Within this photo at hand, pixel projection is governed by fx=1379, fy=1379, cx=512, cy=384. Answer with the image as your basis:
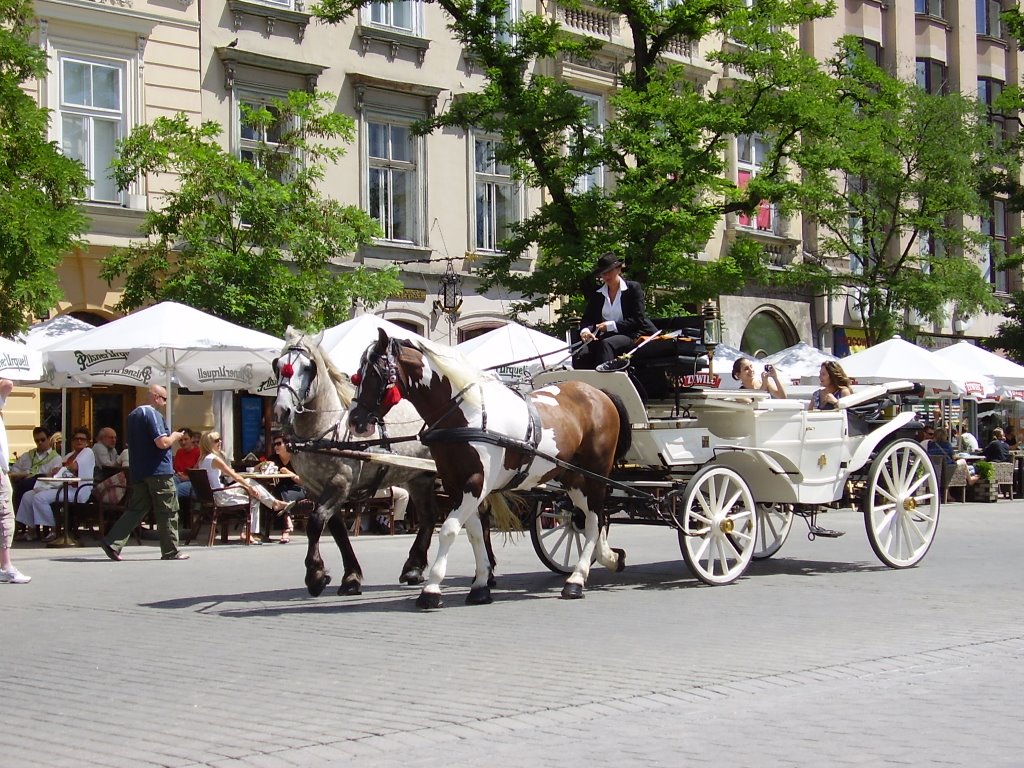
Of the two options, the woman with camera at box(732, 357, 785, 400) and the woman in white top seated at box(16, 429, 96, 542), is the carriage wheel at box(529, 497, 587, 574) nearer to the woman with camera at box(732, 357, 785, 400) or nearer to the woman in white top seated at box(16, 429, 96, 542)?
the woman with camera at box(732, 357, 785, 400)

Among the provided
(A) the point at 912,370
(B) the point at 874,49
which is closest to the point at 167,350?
(A) the point at 912,370

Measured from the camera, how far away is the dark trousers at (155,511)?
1450 cm

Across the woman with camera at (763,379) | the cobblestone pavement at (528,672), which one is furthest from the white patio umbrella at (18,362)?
the woman with camera at (763,379)

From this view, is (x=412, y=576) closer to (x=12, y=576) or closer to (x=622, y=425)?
(x=622, y=425)

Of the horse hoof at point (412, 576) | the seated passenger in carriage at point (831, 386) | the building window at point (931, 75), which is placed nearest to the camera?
the horse hoof at point (412, 576)

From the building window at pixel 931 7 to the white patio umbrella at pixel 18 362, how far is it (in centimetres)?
3167

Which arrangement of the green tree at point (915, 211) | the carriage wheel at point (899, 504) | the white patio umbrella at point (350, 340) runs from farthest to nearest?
the green tree at point (915, 211)
the white patio umbrella at point (350, 340)
the carriage wheel at point (899, 504)

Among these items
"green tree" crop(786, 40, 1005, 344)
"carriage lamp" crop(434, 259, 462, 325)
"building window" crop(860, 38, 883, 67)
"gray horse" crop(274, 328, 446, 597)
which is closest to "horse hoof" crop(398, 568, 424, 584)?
"gray horse" crop(274, 328, 446, 597)

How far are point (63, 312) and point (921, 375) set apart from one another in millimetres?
14142

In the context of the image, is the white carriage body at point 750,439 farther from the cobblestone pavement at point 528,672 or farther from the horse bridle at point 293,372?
the horse bridle at point 293,372

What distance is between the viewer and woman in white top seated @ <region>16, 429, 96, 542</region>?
16.9 metres

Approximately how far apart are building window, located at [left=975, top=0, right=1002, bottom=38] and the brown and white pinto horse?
3664cm

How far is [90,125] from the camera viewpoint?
75.1 ft

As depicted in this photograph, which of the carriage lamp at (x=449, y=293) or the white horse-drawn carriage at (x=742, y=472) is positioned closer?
the white horse-drawn carriage at (x=742, y=472)
